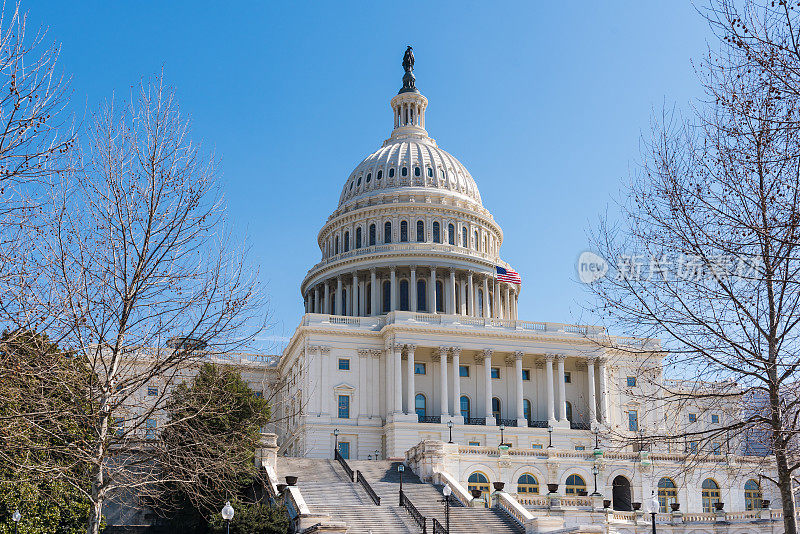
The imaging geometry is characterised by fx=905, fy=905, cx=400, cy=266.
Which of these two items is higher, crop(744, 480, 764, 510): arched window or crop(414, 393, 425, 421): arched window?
crop(414, 393, 425, 421): arched window

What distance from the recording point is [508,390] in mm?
80312

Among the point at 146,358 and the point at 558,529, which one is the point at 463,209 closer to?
the point at 558,529

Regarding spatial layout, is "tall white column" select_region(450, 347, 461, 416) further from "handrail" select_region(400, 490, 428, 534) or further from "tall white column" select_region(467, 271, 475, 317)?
"handrail" select_region(400, 490, 428, 534)

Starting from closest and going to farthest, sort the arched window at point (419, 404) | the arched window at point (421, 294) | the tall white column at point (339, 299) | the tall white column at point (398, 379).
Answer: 1. the tall white column at point (398, 379)
2. the arched window at point (419, 404)
3. the arched window at point (421, 294)
4. the tall white column at point (339, 299)

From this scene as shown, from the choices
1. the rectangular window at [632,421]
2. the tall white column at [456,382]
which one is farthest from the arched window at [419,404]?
the rectangular window at [632,421]

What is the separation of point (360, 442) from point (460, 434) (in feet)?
26.9

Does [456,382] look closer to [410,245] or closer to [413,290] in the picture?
[413,290]

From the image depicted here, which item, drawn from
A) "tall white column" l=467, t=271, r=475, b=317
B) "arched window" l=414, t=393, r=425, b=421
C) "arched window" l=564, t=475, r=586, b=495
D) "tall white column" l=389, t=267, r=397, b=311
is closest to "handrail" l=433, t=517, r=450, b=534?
"arched window" l=564, t=475, r=586, b=495

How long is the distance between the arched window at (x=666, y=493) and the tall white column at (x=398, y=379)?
903 inches

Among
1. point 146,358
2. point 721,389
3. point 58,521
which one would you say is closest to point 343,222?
point 58,521

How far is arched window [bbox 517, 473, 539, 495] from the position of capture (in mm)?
57700

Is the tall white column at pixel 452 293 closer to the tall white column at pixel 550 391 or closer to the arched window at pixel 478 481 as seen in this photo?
the tall white column at pixel 550 391

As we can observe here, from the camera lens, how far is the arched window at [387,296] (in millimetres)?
94562

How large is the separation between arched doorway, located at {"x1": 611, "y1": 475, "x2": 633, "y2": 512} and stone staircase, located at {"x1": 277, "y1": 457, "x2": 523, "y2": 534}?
48.1ft
